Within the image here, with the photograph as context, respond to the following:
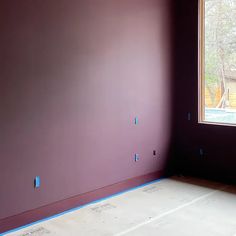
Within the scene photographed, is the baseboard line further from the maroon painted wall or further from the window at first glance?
the window

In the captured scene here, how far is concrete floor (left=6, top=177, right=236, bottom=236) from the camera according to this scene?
329cm

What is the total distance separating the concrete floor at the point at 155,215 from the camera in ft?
10.8

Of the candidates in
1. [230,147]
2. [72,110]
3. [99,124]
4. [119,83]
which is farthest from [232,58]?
[72,110]

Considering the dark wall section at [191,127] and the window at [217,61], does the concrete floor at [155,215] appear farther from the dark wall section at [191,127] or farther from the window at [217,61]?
the window at [217,61]

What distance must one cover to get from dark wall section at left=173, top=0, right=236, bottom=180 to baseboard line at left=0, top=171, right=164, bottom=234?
0.79 metres

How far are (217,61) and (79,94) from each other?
2344mm

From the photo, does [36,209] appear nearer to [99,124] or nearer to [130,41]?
[99,124]

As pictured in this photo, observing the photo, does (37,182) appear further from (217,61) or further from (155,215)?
(217,61)

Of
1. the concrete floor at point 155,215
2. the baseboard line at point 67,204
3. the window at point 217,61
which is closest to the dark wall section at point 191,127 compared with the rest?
the window at point 217,61

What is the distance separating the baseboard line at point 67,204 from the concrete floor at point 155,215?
0.10 metres

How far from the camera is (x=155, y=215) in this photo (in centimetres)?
369

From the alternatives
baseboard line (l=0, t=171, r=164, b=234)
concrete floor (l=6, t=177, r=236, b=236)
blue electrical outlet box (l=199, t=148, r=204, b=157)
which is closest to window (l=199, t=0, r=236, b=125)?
blue electrical outlet box (l=199, t=148, r=204, b=157)

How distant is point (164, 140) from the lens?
17.2 feet

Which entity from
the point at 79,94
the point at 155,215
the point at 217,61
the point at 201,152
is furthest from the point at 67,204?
the point at 217,61
